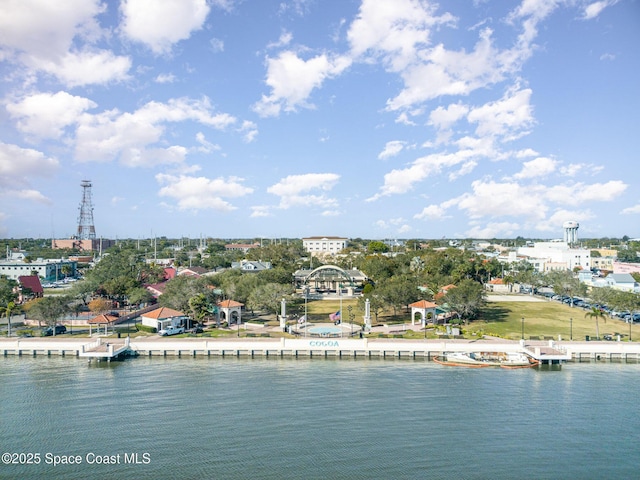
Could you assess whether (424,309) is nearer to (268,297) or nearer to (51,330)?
(268,297)

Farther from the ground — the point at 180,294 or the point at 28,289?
the point at 180,294

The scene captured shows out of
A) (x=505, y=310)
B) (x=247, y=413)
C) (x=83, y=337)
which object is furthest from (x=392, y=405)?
(x=505, y=310)

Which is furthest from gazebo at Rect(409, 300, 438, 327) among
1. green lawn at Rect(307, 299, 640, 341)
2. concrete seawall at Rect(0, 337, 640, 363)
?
concrete seawall at Rect(0, 337, 640, 363)

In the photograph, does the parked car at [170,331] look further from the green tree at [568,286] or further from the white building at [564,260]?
the white building at [564,260]

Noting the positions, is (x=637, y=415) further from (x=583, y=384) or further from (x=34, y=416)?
(x=34, y=416)

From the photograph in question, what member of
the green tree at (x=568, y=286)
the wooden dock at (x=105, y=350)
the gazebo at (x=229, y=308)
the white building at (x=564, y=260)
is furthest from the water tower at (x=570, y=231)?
the wooden dock at (x=105, y=350)

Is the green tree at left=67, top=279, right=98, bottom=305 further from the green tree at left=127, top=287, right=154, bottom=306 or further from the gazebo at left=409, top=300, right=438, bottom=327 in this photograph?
the gazebo at left=409, top=300, right=438, bottom=327

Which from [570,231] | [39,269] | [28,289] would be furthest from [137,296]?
[570,231]
